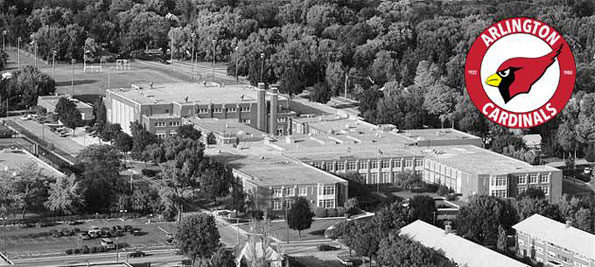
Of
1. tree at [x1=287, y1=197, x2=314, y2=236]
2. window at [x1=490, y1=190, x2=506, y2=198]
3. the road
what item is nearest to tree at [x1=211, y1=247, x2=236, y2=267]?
the road

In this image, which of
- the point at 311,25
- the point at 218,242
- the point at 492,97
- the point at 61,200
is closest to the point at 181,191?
the point at 61,200

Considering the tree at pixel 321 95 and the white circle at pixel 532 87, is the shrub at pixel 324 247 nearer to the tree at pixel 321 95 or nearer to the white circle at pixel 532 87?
the white circle at pixel 532 87

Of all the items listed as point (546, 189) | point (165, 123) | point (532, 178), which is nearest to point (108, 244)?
point (532, 178)

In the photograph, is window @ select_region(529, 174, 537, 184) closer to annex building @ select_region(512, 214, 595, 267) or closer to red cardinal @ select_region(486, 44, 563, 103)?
annex building @ select_region(512, 214, 595, 267)

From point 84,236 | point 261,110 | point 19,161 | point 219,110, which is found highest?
point 261,110

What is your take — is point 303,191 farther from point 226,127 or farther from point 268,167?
point 226,127

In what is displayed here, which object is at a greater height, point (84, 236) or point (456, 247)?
point (456, 247)

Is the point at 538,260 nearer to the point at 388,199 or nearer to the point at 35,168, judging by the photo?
the point at 388,199
